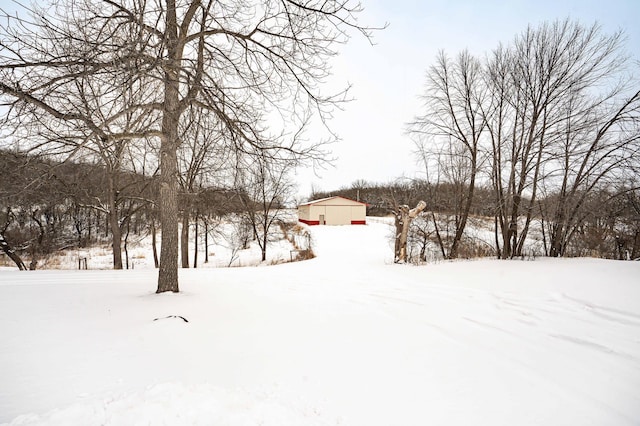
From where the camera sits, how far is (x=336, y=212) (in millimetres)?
42125

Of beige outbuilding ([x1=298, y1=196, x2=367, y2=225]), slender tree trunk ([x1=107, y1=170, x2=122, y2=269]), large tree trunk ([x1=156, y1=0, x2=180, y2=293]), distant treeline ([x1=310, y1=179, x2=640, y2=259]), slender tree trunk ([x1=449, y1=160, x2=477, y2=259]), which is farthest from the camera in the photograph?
beige outbuilding ([x1=298, y1=196, x2=367, y2=225])

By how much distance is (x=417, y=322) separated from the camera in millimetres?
3861

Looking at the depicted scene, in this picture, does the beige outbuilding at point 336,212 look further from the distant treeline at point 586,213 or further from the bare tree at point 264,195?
the distant treeline at point 586,213

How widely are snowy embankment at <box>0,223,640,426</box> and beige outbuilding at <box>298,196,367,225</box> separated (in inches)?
1457

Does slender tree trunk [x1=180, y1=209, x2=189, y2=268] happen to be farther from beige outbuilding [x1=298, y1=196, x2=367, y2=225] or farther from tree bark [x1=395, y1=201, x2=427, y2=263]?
beige outbuilding [x1=298, y1=196, x2=367, y2=225]

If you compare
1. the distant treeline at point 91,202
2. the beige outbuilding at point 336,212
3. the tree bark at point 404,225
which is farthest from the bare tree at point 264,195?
the beige outbuilding at point 336,212

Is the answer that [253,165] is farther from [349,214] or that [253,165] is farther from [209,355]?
[349,214]

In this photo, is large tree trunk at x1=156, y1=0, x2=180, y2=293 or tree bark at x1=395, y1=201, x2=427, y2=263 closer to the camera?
large tree trunk at x1=156, y1=0, x2=180, y2=293

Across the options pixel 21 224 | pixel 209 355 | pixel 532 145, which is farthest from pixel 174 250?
pixel 21 224

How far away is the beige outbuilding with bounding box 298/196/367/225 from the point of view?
138 ft

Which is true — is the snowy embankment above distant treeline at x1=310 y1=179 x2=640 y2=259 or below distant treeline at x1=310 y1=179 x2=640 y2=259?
below

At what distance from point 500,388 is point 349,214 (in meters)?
40.1

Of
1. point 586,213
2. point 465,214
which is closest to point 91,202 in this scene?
point 465,214

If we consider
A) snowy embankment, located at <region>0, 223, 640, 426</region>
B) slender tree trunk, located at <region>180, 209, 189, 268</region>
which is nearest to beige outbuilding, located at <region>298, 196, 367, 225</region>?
slender tree trunk, located at <region>180, 209, 189, 268</region>
